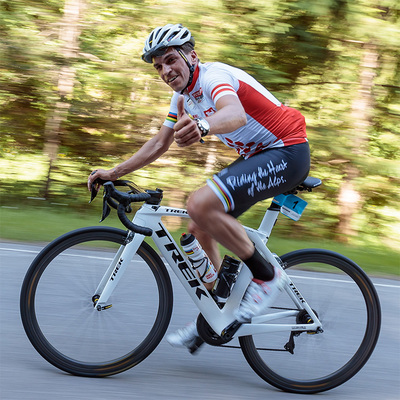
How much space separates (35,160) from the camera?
Answer: 9.67 metres

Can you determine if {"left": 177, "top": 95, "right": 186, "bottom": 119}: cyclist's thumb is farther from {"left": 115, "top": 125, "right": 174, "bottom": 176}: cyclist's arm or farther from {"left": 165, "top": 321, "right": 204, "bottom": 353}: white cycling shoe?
{"left": 165, "top": 321, "right": 204, "bottom": 353}: white cycling shoe

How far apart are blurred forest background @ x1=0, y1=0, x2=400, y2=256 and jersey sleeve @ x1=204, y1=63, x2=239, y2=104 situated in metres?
6.28

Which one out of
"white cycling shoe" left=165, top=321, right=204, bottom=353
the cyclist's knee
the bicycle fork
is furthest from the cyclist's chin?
"white cycling shoe" left=165, top=321, right=204, bottom=353

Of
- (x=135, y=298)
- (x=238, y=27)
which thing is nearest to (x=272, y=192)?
(x=135, y=298)

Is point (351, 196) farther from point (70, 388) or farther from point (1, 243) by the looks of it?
point (70, 388)

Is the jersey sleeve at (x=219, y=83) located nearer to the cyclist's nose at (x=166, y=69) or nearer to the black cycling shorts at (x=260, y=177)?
the cyclist's nose at (x=166, y=69)

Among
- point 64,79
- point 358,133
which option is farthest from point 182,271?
point 64,79

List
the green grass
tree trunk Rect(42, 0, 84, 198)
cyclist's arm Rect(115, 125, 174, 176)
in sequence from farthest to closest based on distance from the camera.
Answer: tree trunk Rect(42, 0, 84, 198)
the green grass
cyclist's arm Rect(115, 125, 174, 176)

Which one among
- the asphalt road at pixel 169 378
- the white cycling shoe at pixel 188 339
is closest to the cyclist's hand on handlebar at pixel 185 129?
the white cycling shoe at pixel 188 339

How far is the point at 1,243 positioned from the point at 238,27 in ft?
17.5

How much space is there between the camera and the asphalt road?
3002mm

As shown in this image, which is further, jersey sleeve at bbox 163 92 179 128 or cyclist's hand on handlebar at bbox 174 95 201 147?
jersey sleeve at bbox 163 92 179 128

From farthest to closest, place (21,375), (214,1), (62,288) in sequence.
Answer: (214,1)
(62,288)
(21,375)

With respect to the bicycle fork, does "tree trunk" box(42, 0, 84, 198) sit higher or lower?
lower
